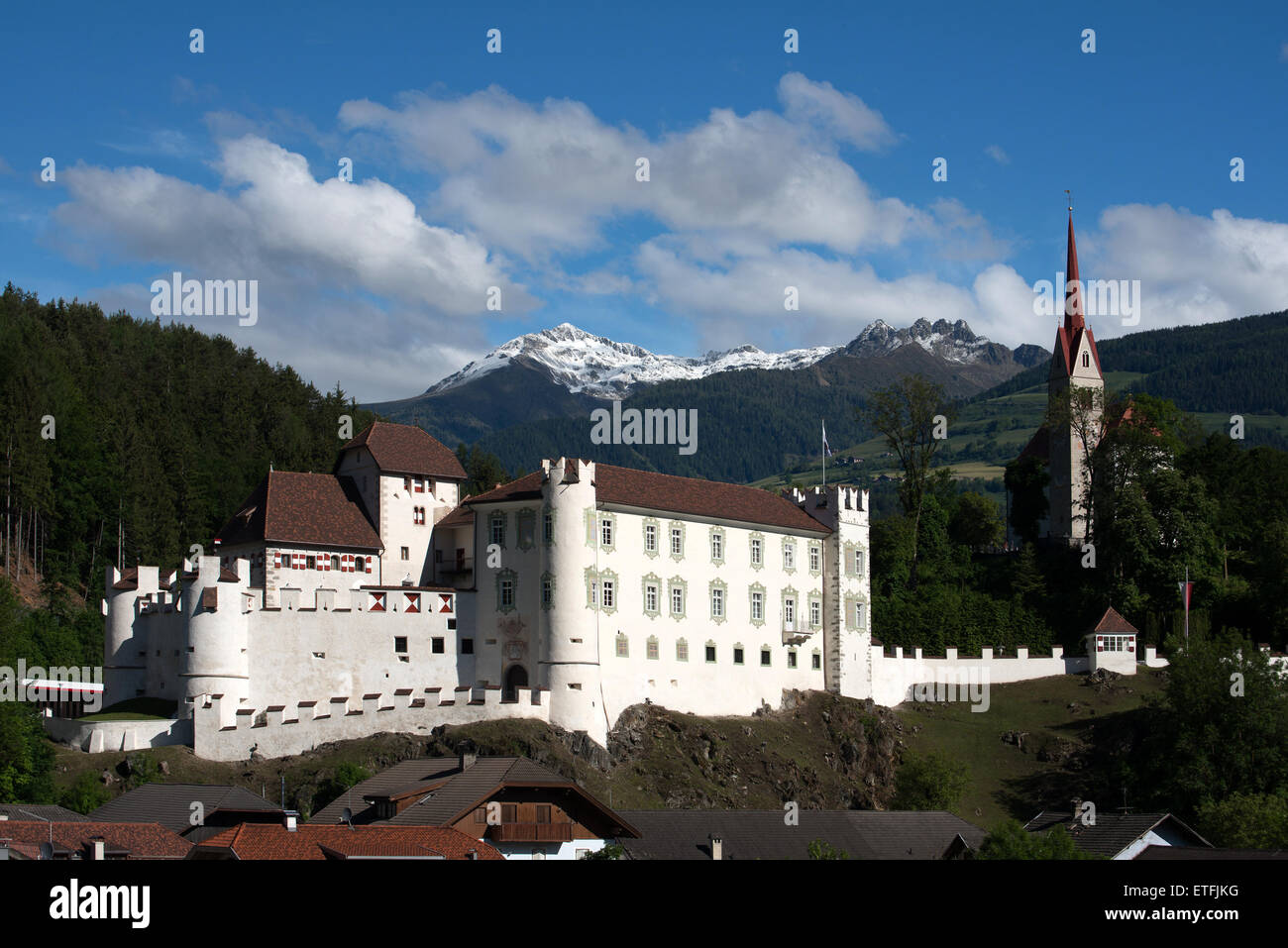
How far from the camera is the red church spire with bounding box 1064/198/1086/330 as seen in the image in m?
124

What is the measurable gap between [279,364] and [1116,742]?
87.6 metres

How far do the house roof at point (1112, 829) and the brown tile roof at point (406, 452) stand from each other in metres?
36.5

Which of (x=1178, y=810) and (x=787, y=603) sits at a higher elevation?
(x=787, y=603)

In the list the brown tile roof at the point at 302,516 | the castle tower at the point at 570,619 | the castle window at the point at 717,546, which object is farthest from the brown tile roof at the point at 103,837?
the castle window at the point at 717,546

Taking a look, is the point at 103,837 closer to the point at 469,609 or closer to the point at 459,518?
the point at 469,609

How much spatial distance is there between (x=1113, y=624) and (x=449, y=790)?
170 ft

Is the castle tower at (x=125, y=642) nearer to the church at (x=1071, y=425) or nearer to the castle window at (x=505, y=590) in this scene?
the castle window at (x=505, y=590)

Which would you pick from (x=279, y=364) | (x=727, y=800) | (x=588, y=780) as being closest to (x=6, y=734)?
(x=588, y=780)

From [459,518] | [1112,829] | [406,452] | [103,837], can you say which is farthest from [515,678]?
[1112,829]

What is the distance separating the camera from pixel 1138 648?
91.9 metres

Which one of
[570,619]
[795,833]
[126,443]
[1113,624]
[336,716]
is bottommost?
[795,833]

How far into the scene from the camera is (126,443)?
102188 mm

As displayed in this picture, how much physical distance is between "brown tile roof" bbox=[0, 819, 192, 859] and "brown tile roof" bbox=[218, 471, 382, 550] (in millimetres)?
24365
